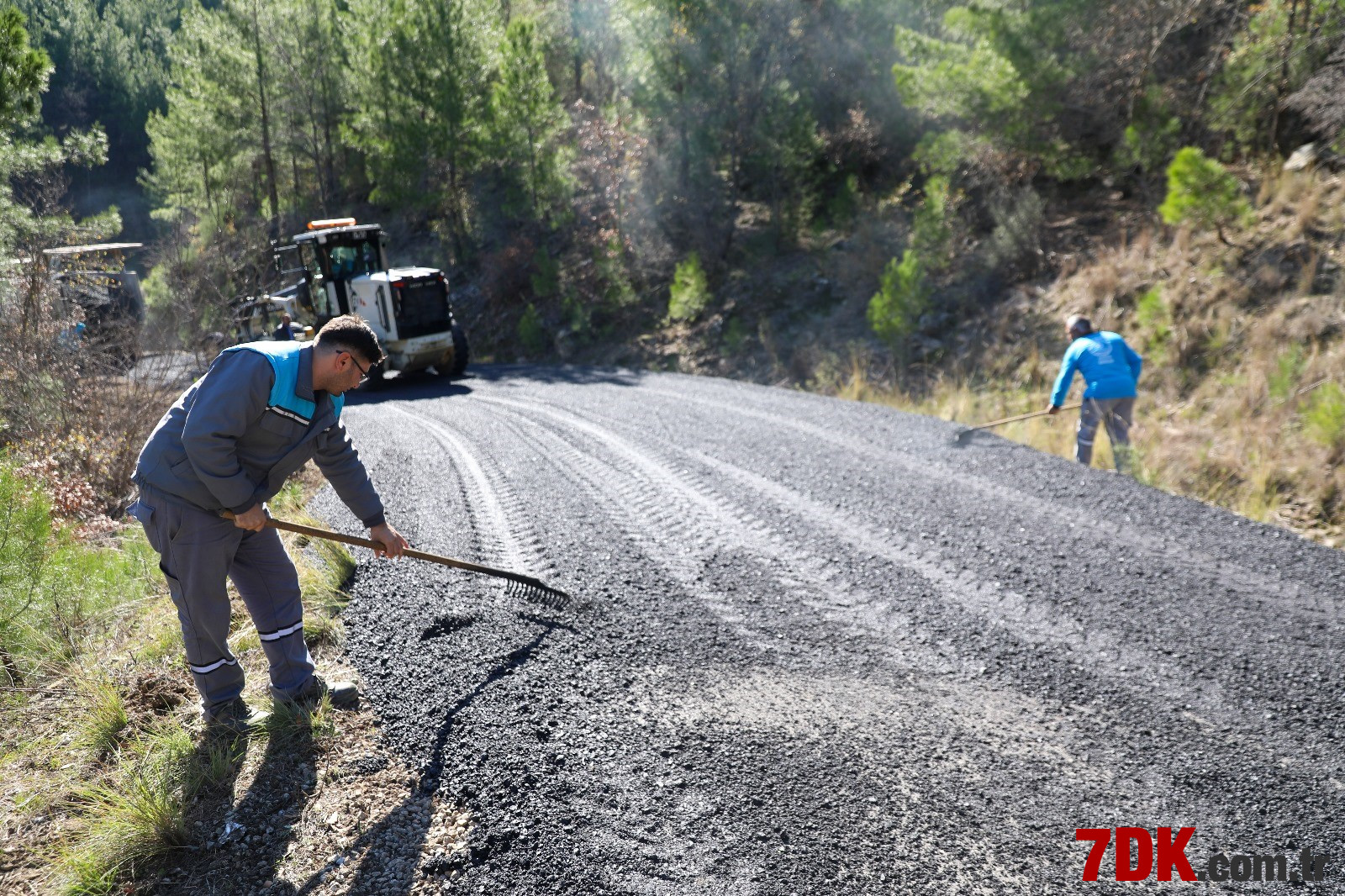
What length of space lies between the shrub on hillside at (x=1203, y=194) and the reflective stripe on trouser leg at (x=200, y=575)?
33.0 ft

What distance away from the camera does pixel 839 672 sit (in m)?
3.47

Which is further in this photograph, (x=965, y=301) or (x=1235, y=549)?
(x=965, y=301)

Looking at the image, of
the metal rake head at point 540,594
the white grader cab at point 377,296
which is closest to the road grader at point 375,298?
the white grader cab at point 377,296

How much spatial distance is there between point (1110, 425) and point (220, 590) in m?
6.54

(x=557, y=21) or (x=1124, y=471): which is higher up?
(x=557, y=21)

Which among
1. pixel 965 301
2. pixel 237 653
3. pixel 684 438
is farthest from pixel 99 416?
pixel 965 301

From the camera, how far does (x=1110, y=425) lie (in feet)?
22.2

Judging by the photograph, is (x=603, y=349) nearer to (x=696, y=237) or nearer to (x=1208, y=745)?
(x=696, y=237)

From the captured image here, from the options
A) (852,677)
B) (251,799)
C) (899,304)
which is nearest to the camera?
(251,799)

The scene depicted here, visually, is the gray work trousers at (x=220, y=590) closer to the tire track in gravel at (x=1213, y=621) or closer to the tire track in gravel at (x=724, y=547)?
the tire track in gravel at (x=724, y=547)

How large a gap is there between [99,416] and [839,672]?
6.84m

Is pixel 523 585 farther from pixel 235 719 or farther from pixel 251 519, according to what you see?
pixel 251 519

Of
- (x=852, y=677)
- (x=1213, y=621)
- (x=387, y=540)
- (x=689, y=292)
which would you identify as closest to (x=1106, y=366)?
(x=1213, y=621)

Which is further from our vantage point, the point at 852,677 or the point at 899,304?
the point at 899,304
